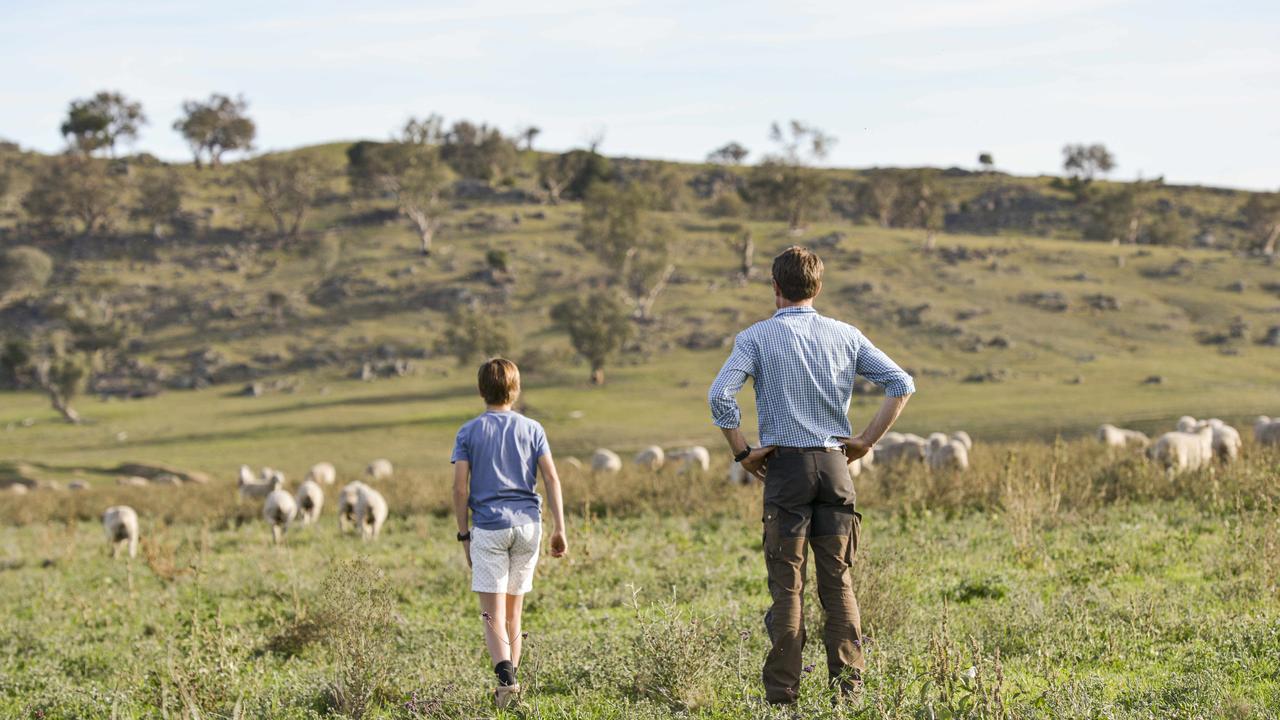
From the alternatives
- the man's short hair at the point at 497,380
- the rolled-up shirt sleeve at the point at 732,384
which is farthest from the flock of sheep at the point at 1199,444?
the man's short hair at the point at 497,380

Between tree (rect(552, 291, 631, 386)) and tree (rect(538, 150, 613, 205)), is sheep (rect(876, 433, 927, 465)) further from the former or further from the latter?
tree (rect(538, 150, 613, 205))

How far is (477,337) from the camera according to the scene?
55531 mm

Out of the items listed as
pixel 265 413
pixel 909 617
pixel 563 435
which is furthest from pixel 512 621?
pixel 265 413

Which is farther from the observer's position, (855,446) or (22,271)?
(22,271)

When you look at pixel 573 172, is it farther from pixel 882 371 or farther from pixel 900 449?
pixel 882 371

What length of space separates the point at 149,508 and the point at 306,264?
234 ft

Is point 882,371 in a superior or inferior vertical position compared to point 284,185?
Answer: inferior

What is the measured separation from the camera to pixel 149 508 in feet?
66.4

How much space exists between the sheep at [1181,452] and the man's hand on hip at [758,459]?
1043cm

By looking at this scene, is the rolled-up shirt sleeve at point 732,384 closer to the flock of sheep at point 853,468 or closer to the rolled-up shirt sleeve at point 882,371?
the rolled-up shirt sleeve at point 882,371

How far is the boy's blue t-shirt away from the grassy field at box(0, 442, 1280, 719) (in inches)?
35.0

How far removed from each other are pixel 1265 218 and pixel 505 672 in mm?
104345

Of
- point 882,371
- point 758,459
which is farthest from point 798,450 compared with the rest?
point 882,371

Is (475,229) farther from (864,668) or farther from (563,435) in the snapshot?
(864,668)
